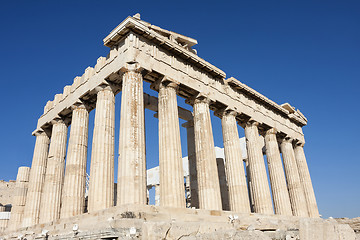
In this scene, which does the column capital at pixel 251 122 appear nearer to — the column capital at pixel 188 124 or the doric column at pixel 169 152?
the column capital at pixel 188 124

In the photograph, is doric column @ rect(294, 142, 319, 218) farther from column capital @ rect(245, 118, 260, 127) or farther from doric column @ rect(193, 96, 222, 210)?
doric column @ rect(193, 96, 222, 210)

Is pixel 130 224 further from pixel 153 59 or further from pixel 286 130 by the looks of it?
pixel 286 130

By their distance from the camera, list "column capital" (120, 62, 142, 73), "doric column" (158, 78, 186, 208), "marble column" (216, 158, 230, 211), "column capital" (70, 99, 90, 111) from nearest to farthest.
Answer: "doric column" (158, 78, 186, 208) → "column capital" (120, 62, 142, 73) → "column capital" (70, 99, 90, 111) → "marble column" (216, 158, 230, 211)

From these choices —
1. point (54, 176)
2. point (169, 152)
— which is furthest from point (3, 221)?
point (169, 152)

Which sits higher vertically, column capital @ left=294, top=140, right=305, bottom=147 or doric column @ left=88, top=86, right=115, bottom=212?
column capital @ left=294, top=140, right=305, bottom=147

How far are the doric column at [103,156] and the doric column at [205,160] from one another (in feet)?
17.5

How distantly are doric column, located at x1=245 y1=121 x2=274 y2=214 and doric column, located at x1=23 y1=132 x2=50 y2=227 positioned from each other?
15.8 metres

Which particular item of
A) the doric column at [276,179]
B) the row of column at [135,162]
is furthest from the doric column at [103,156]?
the doric column at [276,179]

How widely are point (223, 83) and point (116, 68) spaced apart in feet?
29.3

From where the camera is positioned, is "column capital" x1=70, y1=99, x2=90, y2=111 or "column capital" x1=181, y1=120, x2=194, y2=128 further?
"column capital" x1=181, y1=120, x2=194, y2=128

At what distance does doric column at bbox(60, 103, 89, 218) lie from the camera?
17766mm

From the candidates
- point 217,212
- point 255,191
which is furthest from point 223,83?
point 217,212

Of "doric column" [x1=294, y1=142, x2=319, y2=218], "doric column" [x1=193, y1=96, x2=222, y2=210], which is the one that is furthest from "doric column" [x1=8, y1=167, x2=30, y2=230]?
"doric column" [x1=294, y1=142, x2=319, y2=218]

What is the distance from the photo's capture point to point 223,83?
76.0 ft
